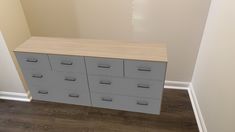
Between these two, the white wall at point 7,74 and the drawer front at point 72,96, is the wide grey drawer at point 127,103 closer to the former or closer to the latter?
the drawer front at point 72,96

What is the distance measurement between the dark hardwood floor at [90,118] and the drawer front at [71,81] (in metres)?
0.34

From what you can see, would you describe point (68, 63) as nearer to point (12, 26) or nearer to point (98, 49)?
point (98, 49)

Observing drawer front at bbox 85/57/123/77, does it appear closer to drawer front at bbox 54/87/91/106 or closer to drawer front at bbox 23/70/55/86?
drawer front at bbox 54/87/91/106

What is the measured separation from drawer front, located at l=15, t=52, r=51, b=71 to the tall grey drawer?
Answer: 78 centimetres

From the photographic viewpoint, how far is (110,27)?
209 cm

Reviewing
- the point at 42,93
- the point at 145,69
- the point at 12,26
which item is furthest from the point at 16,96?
the point at 145,69

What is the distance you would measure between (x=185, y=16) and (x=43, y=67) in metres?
1.51

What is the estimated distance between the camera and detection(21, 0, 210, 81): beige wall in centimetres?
189

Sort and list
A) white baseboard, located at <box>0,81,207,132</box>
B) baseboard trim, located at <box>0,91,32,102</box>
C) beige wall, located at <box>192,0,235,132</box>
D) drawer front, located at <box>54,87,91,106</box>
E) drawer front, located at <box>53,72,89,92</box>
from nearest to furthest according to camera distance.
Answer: beige wall, located at <box>192,0,235,132</box>, drawer front, located at <box>53,72,89,92</box>, drawer front, located at <box>54,87,91,106</box>, white baseboard, located at <box>0,81,207,132</box>, baseboard trim, located at <box>0,91,32,102</box>

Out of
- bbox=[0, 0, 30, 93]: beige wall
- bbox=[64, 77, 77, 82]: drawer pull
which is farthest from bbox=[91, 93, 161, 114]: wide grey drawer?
bbox=[0, 0, 30, 93]: beige wall

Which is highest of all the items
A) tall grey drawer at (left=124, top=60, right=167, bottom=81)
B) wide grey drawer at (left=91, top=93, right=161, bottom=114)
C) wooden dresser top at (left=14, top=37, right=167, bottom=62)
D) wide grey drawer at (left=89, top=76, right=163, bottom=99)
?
wooden dresser top at (left=14, top=37, right=167, bottom=62)

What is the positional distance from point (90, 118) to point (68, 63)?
0.67 meters

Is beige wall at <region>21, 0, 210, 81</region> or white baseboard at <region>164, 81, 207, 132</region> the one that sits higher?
beige wall at <region>21, 0, 210, 81</region>

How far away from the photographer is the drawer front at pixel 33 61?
5.82 ft
